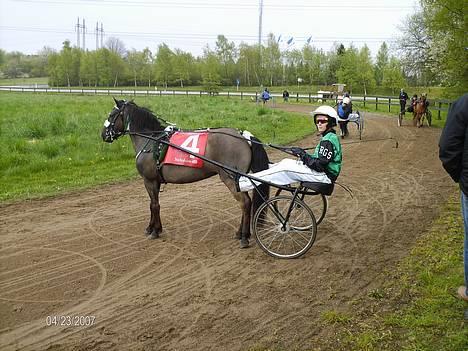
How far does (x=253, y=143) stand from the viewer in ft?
21.0

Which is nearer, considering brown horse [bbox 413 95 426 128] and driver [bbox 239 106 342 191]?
driver [bbox 239 106 342 191]

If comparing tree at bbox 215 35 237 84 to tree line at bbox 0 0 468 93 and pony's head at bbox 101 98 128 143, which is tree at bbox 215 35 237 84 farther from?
pony's head at bbox 101 98 128 143

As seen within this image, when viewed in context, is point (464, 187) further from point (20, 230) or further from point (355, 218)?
point (20, 230)

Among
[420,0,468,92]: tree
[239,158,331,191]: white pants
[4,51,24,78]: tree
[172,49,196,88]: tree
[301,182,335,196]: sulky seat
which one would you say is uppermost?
[4,51,24,78]: tree

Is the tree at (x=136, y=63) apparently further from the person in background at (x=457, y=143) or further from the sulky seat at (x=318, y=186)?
the person in background at (x=457, y=143)

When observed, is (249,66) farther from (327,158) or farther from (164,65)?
(327,158)

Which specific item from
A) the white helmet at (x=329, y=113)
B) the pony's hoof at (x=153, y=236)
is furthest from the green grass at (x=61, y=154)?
the white helmet at (x=329, y=113)

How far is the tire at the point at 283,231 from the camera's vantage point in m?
5.87

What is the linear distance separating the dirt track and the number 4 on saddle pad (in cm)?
115

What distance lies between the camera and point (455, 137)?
3.86 m

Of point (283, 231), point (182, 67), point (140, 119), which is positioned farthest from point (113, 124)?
point (182, 67)

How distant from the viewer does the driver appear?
18.8 ft

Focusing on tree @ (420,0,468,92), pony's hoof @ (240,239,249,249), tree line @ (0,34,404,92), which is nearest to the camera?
pony's hoof @ (240,239,249,249)

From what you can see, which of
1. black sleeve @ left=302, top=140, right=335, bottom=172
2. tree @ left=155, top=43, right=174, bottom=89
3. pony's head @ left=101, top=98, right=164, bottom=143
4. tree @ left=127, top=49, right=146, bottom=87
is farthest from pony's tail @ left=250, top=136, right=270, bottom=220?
tree @ left=127, top=49, right=146, bottom=87
